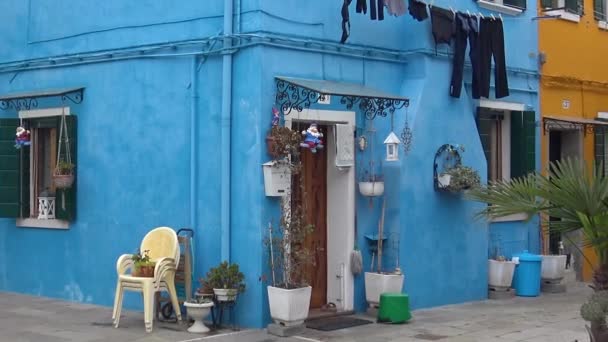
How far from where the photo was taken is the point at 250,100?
10578mm

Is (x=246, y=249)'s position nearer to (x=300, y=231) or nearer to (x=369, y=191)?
(x=300, y=231)

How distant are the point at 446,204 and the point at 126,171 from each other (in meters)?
4.33

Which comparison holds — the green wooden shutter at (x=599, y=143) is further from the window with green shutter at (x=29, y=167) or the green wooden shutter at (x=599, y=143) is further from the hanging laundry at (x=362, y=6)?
the window with green shutter at (x=29, y=167)

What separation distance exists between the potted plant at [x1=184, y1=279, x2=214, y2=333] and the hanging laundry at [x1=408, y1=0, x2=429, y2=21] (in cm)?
435

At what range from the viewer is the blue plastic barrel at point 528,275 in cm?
1369

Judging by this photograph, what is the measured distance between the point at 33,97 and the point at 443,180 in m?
5.63

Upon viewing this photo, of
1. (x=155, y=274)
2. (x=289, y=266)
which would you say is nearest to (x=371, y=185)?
(x=289, y=266)

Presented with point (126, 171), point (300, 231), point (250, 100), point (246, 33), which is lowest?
point (300, 231)

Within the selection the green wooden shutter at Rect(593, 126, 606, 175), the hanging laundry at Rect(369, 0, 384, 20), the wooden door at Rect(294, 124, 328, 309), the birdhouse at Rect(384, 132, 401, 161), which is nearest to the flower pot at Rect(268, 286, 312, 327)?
the wooden door at Rect(294, 124, 328, 309)

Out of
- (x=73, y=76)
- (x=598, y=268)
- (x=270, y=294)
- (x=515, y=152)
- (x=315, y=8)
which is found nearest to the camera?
(x=598, y=268)

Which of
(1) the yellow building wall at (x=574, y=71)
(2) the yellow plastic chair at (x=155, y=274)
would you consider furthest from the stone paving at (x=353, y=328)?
(1) the yellow building wall at (x=574, y=71)

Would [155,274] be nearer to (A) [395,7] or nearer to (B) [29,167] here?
(B) [29,167]

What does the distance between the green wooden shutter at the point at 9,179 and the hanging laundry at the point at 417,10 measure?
5.82 meters

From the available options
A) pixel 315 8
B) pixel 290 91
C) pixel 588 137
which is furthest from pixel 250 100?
pixel 588 137
